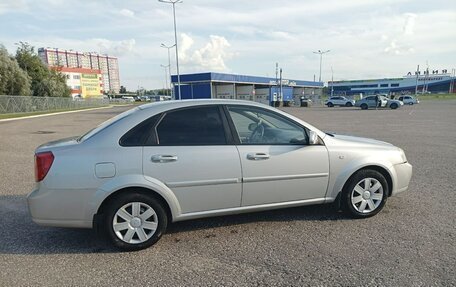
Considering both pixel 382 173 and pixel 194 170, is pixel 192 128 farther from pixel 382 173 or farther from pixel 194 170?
pixel 382 173

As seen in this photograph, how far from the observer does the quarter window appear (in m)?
3.50

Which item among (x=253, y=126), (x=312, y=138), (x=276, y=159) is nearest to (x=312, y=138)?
(x=312, y=138)

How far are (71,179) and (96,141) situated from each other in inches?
18.1

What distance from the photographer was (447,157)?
25.4ft

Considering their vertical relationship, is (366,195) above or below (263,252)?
above

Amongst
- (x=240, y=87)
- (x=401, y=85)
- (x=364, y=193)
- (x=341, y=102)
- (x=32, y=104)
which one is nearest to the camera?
(x=364, y=193)

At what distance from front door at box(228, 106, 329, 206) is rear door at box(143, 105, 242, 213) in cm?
16

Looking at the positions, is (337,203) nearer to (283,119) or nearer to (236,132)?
(283,119)

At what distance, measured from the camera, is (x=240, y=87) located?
5862 centimetres

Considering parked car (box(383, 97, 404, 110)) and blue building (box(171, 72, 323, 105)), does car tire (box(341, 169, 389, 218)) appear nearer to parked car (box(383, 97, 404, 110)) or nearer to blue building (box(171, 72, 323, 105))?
parked car (box(383, 97, 404, 110))

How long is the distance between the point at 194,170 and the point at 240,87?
5628 cm

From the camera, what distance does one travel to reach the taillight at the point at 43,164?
323cm

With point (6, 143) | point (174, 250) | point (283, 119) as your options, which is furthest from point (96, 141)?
point (6, 143)

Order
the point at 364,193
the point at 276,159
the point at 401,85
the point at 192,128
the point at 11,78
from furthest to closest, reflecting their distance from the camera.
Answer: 1. the point at 401,85
2. the point at 11,78
3. the point at 364,193
4. the point at 276,159
5. the point at 192,128
